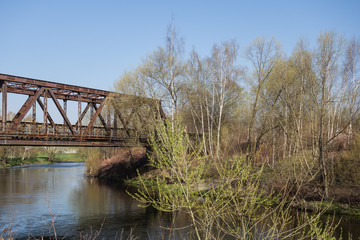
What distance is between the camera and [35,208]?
1683 centimetres

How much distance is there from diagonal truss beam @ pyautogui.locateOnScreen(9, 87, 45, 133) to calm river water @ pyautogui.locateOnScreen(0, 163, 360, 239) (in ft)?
14.6

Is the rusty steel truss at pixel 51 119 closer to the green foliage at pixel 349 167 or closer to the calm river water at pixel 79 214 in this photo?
the calm river water at pixel 79 214

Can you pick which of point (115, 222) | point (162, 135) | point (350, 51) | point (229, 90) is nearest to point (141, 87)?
point (229, 90)

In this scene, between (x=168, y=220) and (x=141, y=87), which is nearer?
(x=168, y=220)

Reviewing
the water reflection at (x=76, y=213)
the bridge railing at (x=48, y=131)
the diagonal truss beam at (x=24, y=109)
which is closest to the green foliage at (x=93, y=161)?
the bridge railing at (x=48, y=131)

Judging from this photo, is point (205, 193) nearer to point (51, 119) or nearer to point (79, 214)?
point (79, 214)

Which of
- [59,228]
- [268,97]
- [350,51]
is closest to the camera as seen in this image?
[59,228]

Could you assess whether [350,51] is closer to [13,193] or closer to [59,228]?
[59,228]

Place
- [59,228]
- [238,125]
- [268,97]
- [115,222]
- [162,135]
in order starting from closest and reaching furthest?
[162,135]
[59,228]
[115,222]
[268,97]
[238,125]

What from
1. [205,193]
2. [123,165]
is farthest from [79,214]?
[123,165]

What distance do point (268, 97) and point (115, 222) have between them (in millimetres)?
15860

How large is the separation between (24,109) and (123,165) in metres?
13.9

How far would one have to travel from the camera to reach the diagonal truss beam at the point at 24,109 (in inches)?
797

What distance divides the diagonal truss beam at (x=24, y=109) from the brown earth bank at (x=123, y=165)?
11057 millimetres
